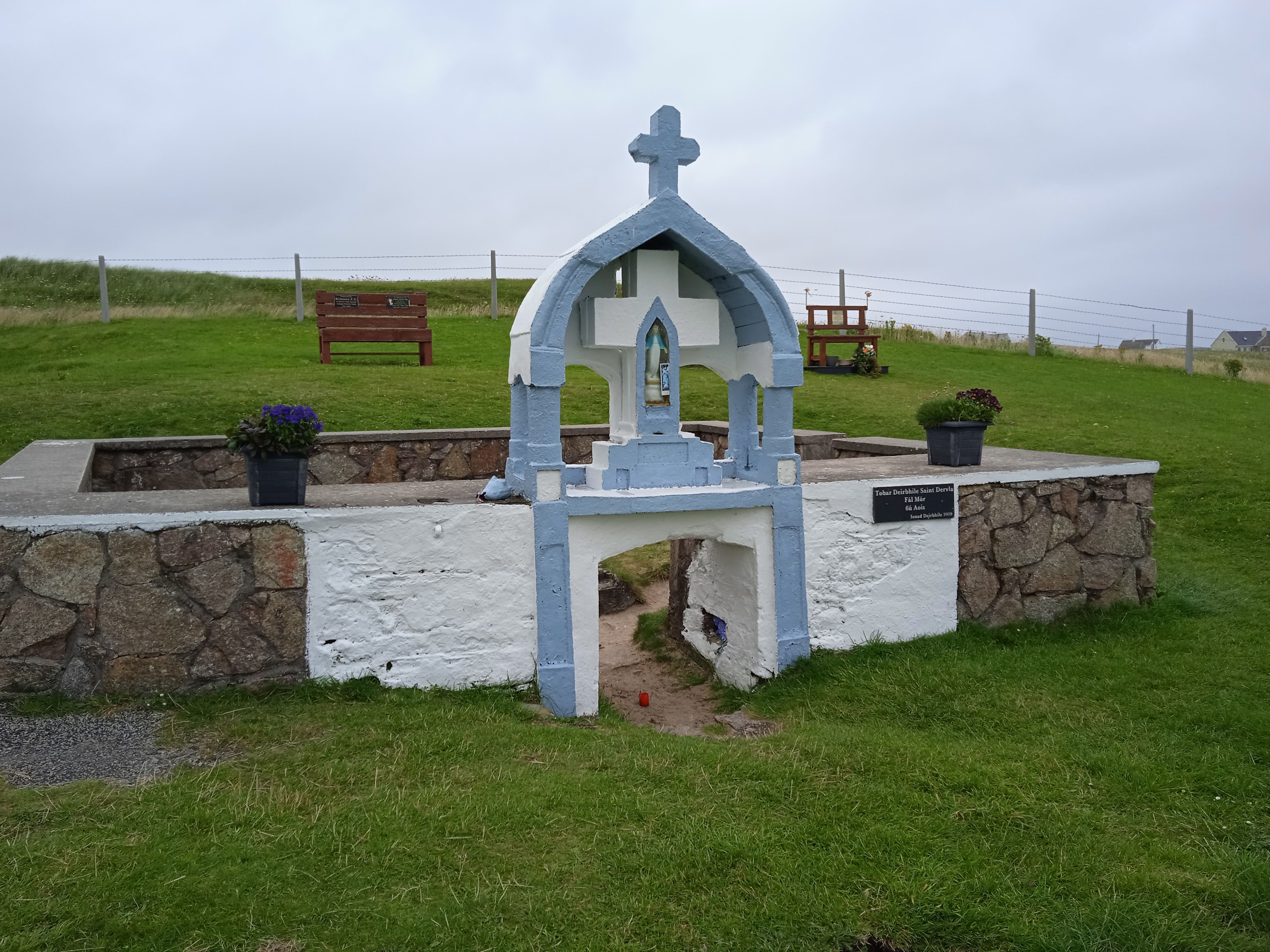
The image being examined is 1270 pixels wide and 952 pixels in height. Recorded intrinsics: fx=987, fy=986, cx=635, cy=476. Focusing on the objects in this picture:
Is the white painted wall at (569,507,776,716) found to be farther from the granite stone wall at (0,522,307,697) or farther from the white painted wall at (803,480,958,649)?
the granite stone wall at (0,522,307,697)

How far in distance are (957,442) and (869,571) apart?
5.51 ft

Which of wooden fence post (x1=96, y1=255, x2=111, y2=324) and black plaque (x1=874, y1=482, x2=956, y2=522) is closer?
black plaque (x1=874, y1=482, x2=956, y2=522)

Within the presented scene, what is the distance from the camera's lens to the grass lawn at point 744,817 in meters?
3.81

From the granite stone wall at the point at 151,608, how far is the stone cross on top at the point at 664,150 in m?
3.44

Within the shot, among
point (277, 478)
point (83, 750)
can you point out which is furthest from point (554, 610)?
point (83, 750)

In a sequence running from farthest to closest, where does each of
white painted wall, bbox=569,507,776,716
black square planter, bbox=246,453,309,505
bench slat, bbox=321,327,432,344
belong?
bench slat, bbox=321,327,432,344 → white painted wall, bbox=569,507,776,716 → black square planter, bbox=246,453,309,505

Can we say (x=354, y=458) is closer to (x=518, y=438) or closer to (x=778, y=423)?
(x=518, y=438)

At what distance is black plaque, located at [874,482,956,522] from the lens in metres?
7.63

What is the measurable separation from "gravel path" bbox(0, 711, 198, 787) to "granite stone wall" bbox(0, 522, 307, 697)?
31cm

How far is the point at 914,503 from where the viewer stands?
25.4 ft

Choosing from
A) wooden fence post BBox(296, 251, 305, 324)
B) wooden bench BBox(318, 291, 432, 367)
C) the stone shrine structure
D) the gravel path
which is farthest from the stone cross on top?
wooden fence post BBox(296, 251, 305, 324)

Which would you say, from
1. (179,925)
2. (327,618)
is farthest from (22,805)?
(327,618)

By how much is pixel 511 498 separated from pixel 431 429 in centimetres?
522

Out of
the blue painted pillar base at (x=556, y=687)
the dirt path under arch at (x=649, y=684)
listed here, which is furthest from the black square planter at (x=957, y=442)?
the blue painted pillar base at (x=556, y=687)
